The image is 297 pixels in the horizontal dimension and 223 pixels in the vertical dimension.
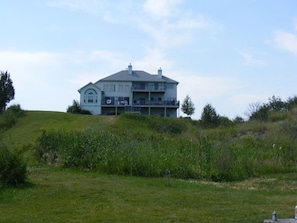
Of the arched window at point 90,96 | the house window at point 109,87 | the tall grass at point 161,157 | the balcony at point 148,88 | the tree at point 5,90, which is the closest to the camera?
the tall grass at point 161,157

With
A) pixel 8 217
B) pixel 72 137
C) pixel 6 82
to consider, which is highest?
pixel 6 82

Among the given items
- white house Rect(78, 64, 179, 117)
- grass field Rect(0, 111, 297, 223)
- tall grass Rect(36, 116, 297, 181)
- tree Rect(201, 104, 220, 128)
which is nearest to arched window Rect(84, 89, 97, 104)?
white house Rect(78, 64, 179, 117)

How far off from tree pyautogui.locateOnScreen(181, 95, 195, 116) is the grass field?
47.6 m

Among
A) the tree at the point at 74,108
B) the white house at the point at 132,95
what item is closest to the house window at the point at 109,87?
the white house at the point at 132,95

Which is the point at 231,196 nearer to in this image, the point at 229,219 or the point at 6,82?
the point at 229,219

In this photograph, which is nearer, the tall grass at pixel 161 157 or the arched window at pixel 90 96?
the tall grass at pixel 161 157

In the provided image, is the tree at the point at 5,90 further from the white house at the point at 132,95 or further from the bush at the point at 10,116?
the white house at the point at 132,95

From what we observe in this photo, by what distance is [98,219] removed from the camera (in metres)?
6.32

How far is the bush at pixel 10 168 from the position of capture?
9.05m

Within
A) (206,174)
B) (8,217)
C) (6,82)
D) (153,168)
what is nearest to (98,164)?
(153,168)

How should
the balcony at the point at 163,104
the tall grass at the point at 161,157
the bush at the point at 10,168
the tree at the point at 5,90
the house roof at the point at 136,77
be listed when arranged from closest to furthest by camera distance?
1. the bush at the point at 10,168
2. the tall grass at the point at 161,157
3. the tree at the point at 5,90
4. the balcony at the point at 163,104
5. the house roof at the point at 136,77

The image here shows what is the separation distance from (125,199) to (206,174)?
168 inches

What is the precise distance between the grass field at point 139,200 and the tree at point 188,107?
156 feet

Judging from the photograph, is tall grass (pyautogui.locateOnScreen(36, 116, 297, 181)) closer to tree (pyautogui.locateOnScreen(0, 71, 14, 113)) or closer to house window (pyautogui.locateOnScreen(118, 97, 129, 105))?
tree (pyautogui.locateOnScreen(0, 71, 14, 113))
